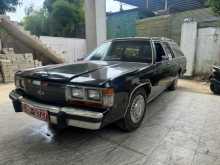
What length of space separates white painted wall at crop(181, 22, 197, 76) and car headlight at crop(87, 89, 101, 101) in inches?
262

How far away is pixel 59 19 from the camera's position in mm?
14164

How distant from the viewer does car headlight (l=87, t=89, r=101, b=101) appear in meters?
2.13

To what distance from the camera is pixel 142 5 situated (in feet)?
45.4

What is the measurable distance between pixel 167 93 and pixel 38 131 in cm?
354

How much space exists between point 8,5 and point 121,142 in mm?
10008

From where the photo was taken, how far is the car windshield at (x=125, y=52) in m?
3.52

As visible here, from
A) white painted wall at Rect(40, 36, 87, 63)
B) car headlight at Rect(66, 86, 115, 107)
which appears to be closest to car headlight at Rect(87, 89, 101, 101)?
car headlight at Rect(66, 86, 115, 107)

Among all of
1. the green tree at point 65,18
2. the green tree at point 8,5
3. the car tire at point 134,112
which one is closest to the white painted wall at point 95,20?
the car tire at point 134,112

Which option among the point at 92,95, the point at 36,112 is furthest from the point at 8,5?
the point at 92,95

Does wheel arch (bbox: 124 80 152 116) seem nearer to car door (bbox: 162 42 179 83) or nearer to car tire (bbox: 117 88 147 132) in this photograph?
car tire (bbox: 117 88 147 132)

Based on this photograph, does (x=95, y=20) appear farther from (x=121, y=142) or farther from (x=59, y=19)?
(x=59, y=19)

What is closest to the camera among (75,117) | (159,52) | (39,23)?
(75,117)

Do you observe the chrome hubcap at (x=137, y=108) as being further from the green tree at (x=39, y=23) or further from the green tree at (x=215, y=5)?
the green tree at (x=39, y=23)

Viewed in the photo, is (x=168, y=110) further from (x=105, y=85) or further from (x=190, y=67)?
(x=190, y=67)
